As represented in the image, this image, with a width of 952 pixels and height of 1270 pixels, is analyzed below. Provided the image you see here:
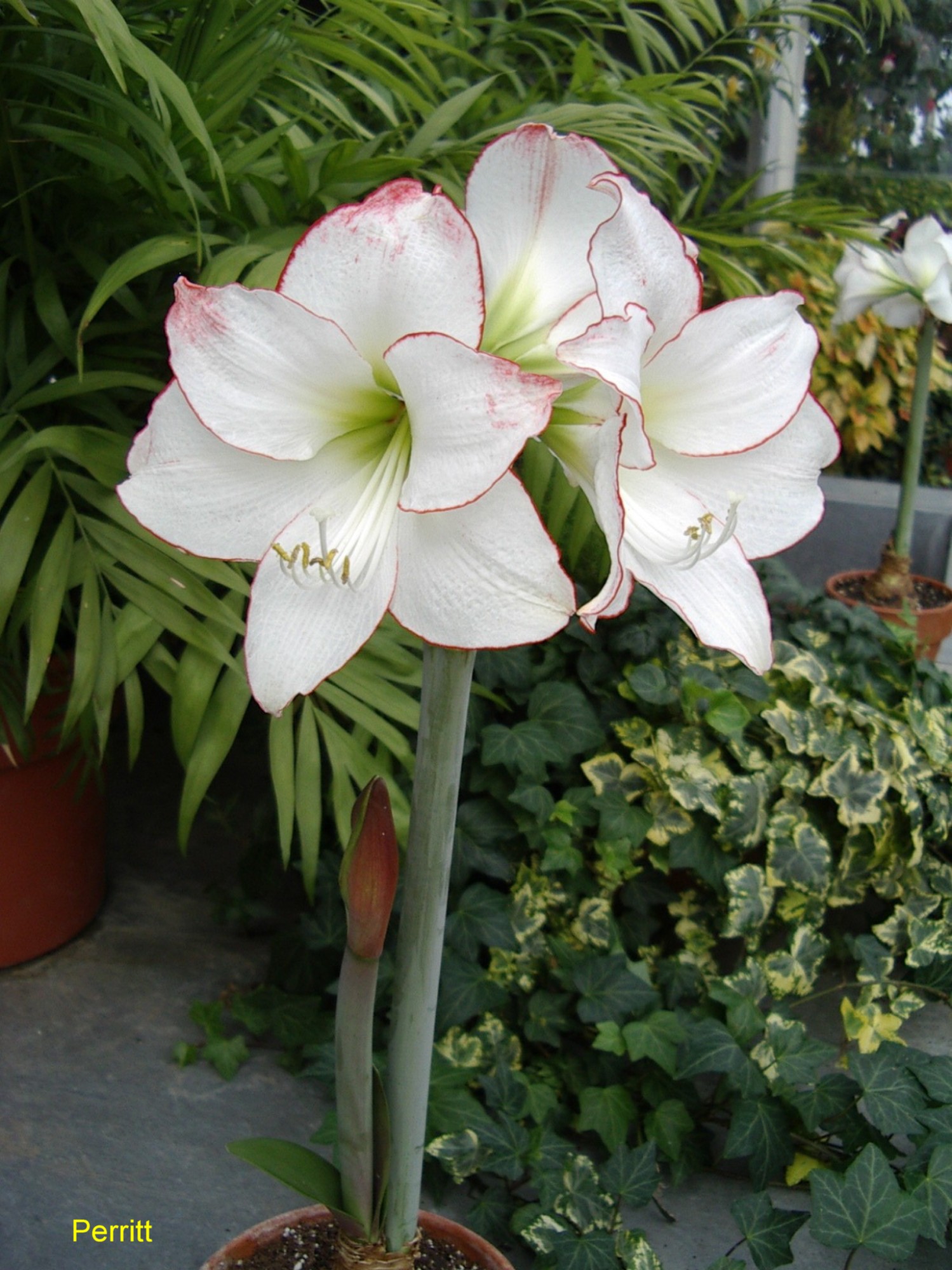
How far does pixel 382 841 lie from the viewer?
0.81 meters

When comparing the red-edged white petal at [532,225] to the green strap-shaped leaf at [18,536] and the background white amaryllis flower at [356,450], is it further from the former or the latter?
the green strap-shaped leaf at [18,536]

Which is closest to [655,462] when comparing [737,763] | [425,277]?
[425,277]

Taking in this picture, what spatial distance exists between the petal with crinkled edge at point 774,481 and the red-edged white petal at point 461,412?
0.50 ft

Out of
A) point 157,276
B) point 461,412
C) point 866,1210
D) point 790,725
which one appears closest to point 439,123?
point 157,276

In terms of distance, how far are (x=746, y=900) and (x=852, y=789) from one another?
27cm

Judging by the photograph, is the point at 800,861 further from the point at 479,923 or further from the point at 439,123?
the point at 439,123

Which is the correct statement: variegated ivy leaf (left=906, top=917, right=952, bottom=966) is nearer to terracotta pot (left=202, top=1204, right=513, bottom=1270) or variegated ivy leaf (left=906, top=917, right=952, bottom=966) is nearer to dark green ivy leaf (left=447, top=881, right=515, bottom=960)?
dark green ivy leaf (left=447, top=881, right=515, bottom=960)

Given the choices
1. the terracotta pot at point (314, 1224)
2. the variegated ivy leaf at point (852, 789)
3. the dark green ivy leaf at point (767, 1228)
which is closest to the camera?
the terracotta pot at point (314, 1224)

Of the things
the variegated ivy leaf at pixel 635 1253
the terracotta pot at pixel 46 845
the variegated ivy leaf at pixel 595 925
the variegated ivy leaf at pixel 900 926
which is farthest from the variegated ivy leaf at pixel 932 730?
the terracotta pot at pixel 46 845

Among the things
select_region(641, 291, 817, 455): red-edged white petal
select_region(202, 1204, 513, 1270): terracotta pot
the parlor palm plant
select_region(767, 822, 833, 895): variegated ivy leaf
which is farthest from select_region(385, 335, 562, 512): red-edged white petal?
select_region(767, 822, 833, 895): variegated ivy leaf

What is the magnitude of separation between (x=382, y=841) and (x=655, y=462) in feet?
1.04

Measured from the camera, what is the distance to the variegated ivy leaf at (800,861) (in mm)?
1805

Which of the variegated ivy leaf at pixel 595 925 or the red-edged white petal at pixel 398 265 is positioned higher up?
the red-edged white petal at pixel 398 265

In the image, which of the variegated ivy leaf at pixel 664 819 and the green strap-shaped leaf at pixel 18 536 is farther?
the variegated ivy leaf at pixel 664 819
